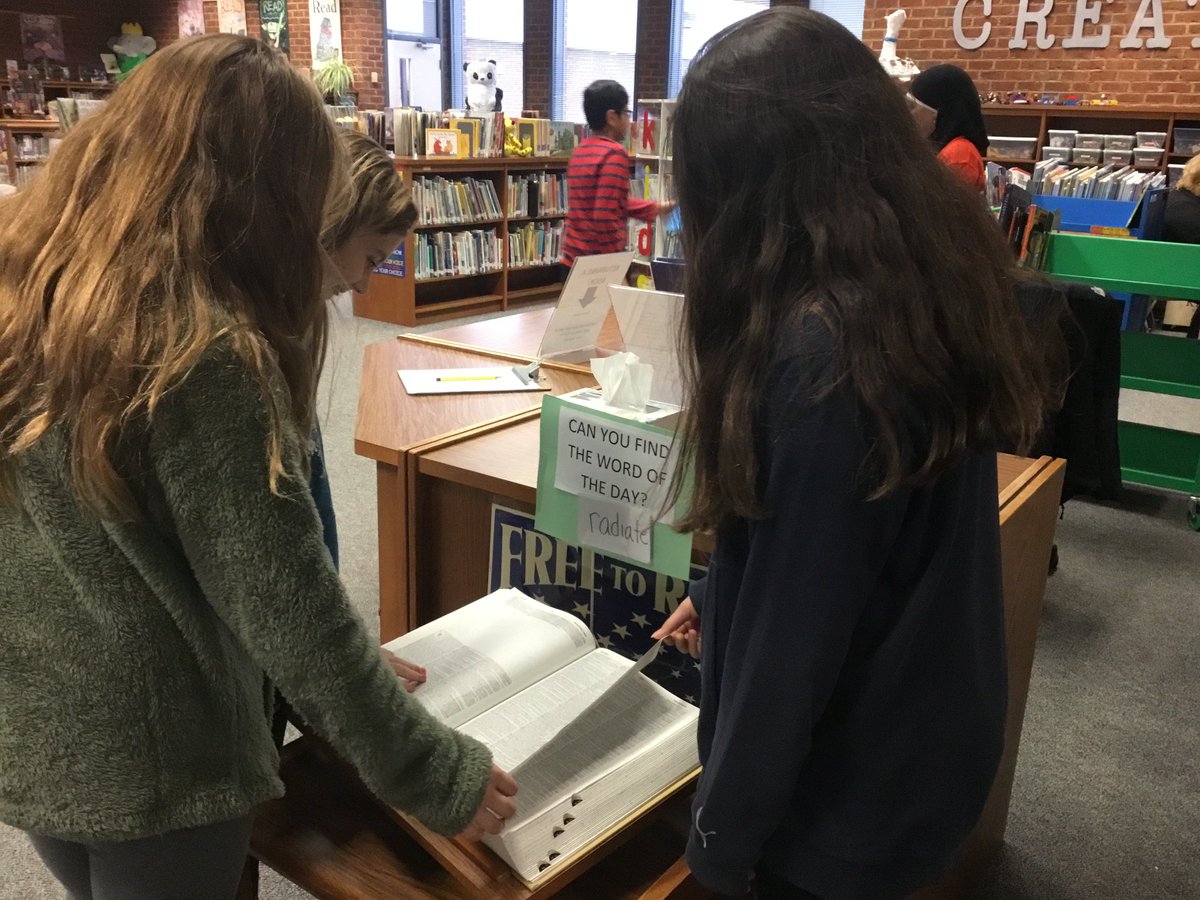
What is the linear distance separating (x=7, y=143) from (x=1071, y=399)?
7185mm

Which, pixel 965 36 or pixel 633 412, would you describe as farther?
pixel 965 36

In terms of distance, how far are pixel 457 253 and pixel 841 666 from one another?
6059 mm

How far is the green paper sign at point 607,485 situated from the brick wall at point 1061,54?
22.0 ft

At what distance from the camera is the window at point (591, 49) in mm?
9242

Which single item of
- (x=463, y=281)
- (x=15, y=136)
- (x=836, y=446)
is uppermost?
(x=15, y=136)

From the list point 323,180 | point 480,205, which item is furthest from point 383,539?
point 480,205

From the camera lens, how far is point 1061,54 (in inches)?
266

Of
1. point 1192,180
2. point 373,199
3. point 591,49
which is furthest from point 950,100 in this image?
point 591,49

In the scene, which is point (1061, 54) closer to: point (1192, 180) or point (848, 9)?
point (848, 9)

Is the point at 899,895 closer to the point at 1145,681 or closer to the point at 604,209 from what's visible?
the point at 1145,681

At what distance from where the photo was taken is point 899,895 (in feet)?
3.06

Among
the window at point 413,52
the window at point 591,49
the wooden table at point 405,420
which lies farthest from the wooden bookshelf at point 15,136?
the wooden table at point 405,420

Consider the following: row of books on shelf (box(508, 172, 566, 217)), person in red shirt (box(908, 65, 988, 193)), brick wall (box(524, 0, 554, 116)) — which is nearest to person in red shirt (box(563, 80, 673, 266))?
person in red shirt (box(908, 65, 988, 193))

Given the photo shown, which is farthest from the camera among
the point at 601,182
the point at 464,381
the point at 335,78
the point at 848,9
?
the point at 335,78
